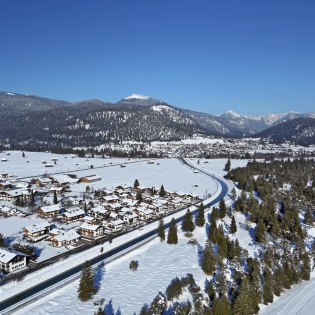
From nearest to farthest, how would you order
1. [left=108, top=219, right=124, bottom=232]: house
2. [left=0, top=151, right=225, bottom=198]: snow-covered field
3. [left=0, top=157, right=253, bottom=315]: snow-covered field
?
[left=0, top=157, right=253, bottom=315]: snow-covered field, [left=108, top=219, right=124, bottom=232]: house, [left=0, top=151, right=225, bottom=198]: snow-covered field

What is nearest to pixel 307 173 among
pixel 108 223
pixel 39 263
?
pixel 108 223

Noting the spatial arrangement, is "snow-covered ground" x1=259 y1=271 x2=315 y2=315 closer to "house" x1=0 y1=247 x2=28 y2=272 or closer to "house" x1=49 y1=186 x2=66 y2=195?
"house" x1=0 y1=247 x2=28 y2=272

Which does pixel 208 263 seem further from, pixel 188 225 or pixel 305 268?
pixel 305 268

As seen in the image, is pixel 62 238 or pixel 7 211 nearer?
pixel 62 238

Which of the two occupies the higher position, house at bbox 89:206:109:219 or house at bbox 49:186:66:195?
house at bbox 49:186:66:195

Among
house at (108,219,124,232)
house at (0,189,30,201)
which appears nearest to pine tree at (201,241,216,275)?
house at (108,219,124,232)

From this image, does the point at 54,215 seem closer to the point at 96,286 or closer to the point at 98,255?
the point at 98,255

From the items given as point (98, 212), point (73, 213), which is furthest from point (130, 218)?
point (73, 213)
